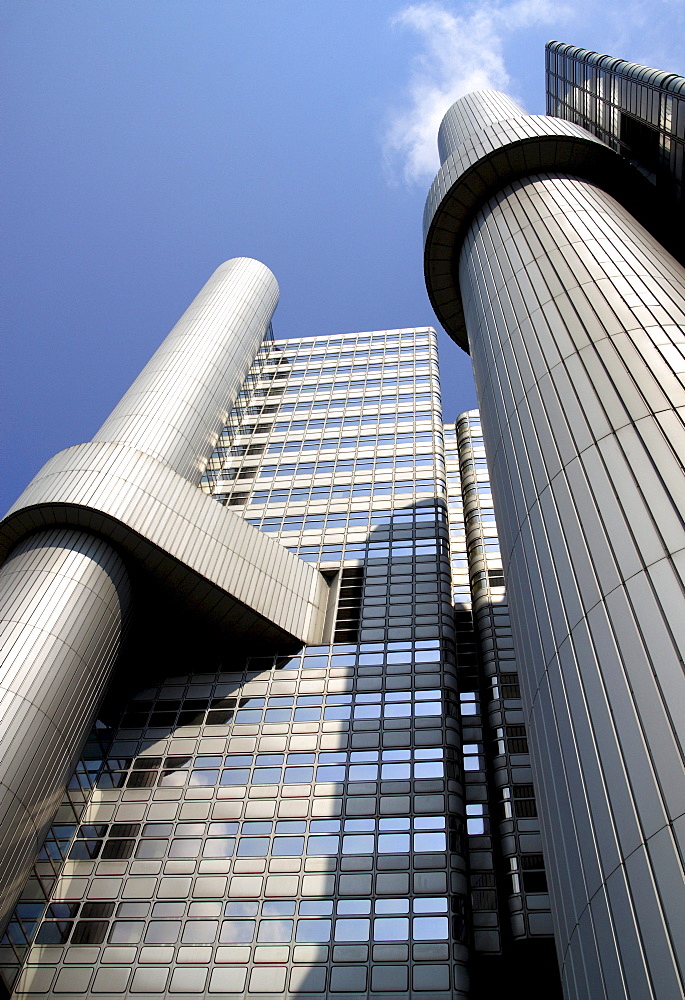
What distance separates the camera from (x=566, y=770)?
14.4m

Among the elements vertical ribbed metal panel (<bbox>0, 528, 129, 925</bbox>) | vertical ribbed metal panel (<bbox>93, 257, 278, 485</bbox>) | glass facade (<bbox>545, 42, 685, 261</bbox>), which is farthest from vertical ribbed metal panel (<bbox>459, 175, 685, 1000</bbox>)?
vertical ribbed metal panel (<bbox>93, 257, 278, 485</bbox>)

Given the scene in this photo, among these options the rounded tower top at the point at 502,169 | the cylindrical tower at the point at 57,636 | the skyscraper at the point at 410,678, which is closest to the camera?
the skyscraper at the point at 410,678

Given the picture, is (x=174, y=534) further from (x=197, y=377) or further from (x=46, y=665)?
(x=197, y=377)

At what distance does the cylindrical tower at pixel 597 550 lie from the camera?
11461mm

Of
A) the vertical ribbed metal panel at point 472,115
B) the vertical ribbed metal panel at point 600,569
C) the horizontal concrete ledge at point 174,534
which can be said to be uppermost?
the vertical ribbed metal panel at point 472,115

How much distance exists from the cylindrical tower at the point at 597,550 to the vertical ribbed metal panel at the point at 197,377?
2028 centimetres

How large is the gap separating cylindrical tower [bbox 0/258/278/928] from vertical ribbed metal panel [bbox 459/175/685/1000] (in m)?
16.8

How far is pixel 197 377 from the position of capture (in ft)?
160

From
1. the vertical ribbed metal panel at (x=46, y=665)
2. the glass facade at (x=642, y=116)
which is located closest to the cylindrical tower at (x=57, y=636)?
the vertical ribbed metal panel at (x=46, y=665)

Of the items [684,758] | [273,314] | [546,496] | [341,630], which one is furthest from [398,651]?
[273,314]

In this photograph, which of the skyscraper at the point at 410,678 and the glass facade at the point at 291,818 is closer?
the skyscraper at the point at 410,678

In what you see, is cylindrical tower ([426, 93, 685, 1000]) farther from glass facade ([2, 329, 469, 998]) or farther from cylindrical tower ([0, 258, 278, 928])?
cylindrical tower ([0, 258, 278, 928])

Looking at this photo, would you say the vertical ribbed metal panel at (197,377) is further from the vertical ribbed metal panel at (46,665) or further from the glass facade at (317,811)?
the vertical ribbed metal panel at (46,665)

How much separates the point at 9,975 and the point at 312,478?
1178 inches
